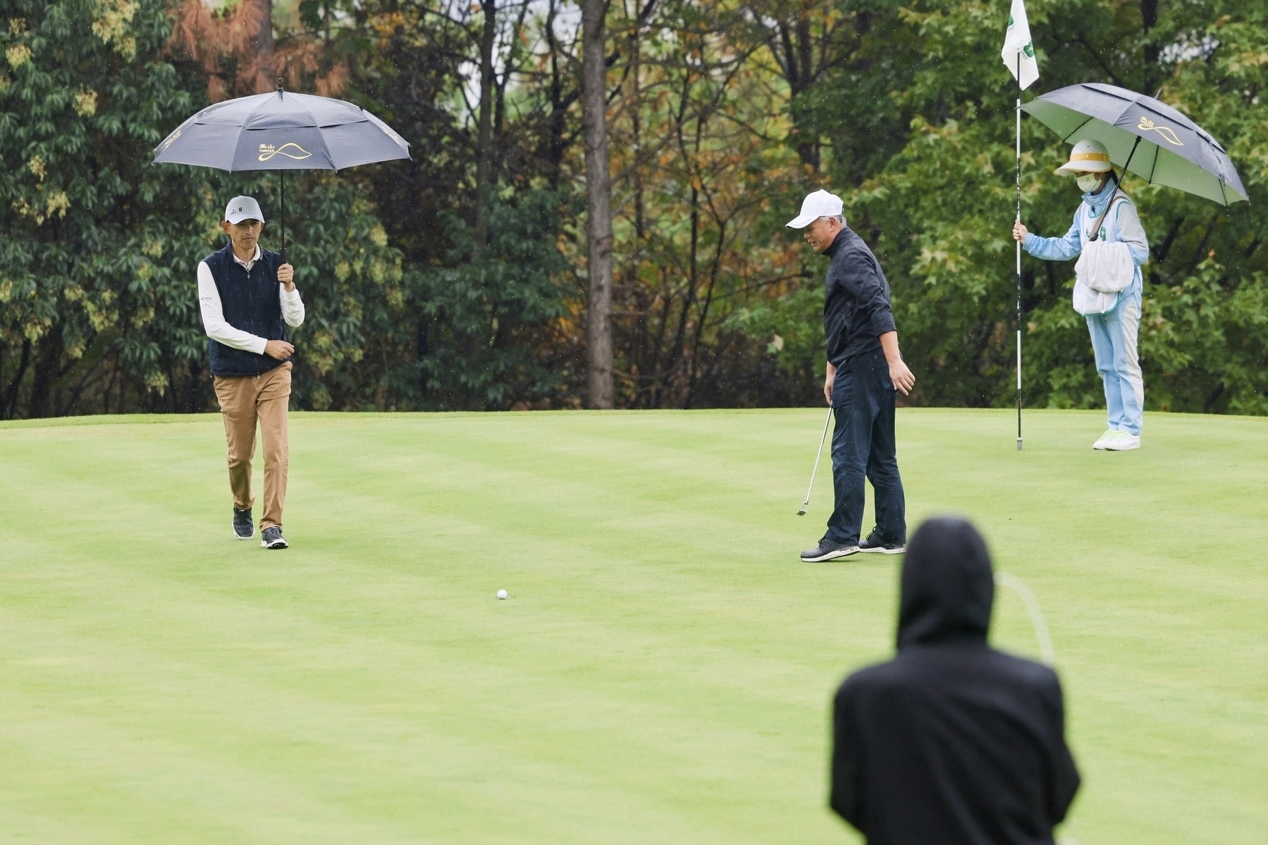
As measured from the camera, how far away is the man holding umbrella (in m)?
11.4

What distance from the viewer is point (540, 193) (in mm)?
34906

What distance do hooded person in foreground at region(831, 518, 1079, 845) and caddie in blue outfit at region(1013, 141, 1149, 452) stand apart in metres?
11.0

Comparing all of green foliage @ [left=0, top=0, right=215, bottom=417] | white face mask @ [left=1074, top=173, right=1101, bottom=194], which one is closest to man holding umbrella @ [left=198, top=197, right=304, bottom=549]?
white face mask @ [left=1074, top=173, right=1101, bottom=194]

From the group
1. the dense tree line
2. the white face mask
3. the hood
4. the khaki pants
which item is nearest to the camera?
the hood

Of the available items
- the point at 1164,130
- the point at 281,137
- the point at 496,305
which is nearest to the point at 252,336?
the point at 281,137

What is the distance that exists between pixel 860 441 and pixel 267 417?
353 cm

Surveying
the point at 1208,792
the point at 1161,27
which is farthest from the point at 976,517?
the point at 1161,27

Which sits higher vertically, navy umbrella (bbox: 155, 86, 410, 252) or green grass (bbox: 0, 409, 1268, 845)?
navy umbrella (bbox: 155, 86, 410, 252)

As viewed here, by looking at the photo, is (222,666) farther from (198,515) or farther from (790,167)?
(790,167)

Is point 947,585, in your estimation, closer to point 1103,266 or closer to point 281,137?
point 281,137

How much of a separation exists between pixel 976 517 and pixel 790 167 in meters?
25.9

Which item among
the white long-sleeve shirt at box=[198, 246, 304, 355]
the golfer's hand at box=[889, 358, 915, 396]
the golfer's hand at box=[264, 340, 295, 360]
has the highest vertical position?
the white long-sleeve shirt at box=[198, 246, 304, 355]

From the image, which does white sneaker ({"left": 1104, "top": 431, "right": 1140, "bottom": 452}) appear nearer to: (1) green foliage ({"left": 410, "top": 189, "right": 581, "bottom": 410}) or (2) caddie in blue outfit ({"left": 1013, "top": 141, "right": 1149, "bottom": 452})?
(2) caddie in blue outfit ({"left": 1013, "top": 141, "right": 1149, "bottom": 452})

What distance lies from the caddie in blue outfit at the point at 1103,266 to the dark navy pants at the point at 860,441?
3.76 metres
